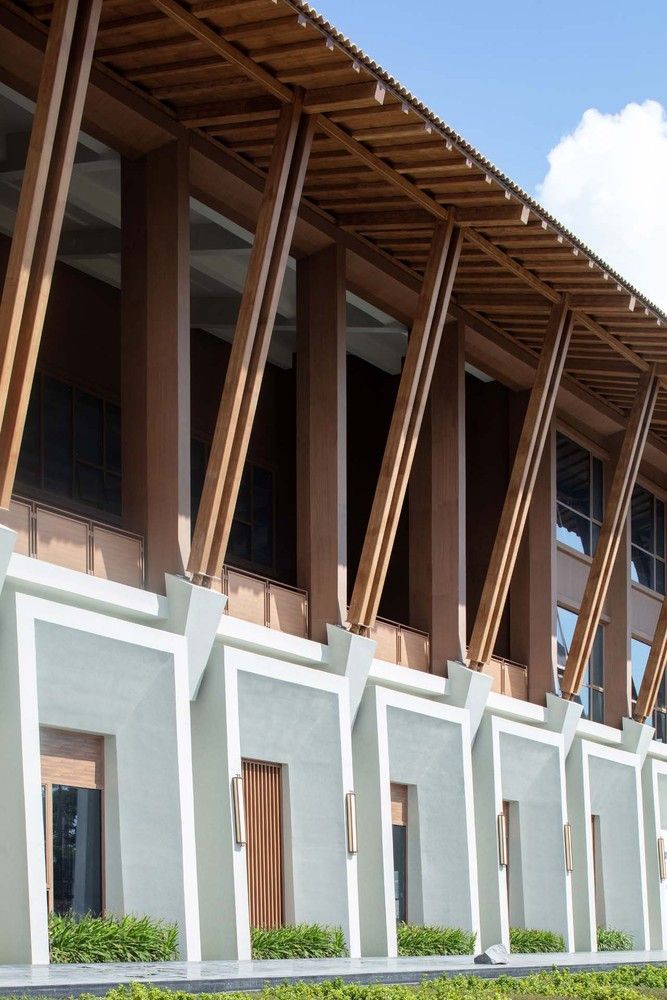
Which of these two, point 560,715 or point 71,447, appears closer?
point 71,447

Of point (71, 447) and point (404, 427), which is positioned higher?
point (71, 447)

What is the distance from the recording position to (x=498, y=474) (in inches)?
1300

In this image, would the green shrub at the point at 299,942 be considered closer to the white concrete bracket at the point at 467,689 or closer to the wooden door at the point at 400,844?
the wooden door at the point at 400,844

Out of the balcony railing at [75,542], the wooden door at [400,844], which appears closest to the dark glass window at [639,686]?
the wooden door at [400,844]

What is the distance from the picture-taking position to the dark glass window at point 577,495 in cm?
3556

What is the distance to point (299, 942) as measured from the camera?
2148 cm

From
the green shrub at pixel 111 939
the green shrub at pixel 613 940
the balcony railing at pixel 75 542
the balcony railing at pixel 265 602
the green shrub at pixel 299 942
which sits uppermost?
the balcony railing at pixel 75 542

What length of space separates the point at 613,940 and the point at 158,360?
742 inches

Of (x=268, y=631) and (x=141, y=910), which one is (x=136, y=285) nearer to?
(x=268, y=631)

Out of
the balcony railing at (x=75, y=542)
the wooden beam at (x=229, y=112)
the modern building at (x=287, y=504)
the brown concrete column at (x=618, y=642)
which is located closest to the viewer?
the balcony railing at (x=75, y=542)

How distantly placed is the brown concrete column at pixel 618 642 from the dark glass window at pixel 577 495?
150cm

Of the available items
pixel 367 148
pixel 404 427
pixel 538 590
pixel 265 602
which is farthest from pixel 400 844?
pixel 367 148

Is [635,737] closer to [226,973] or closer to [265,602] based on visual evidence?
[265,602]

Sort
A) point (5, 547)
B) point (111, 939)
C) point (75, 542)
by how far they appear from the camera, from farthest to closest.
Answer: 1. point (75, 542)
2. point (111, 939)
3. point (5, 547)
